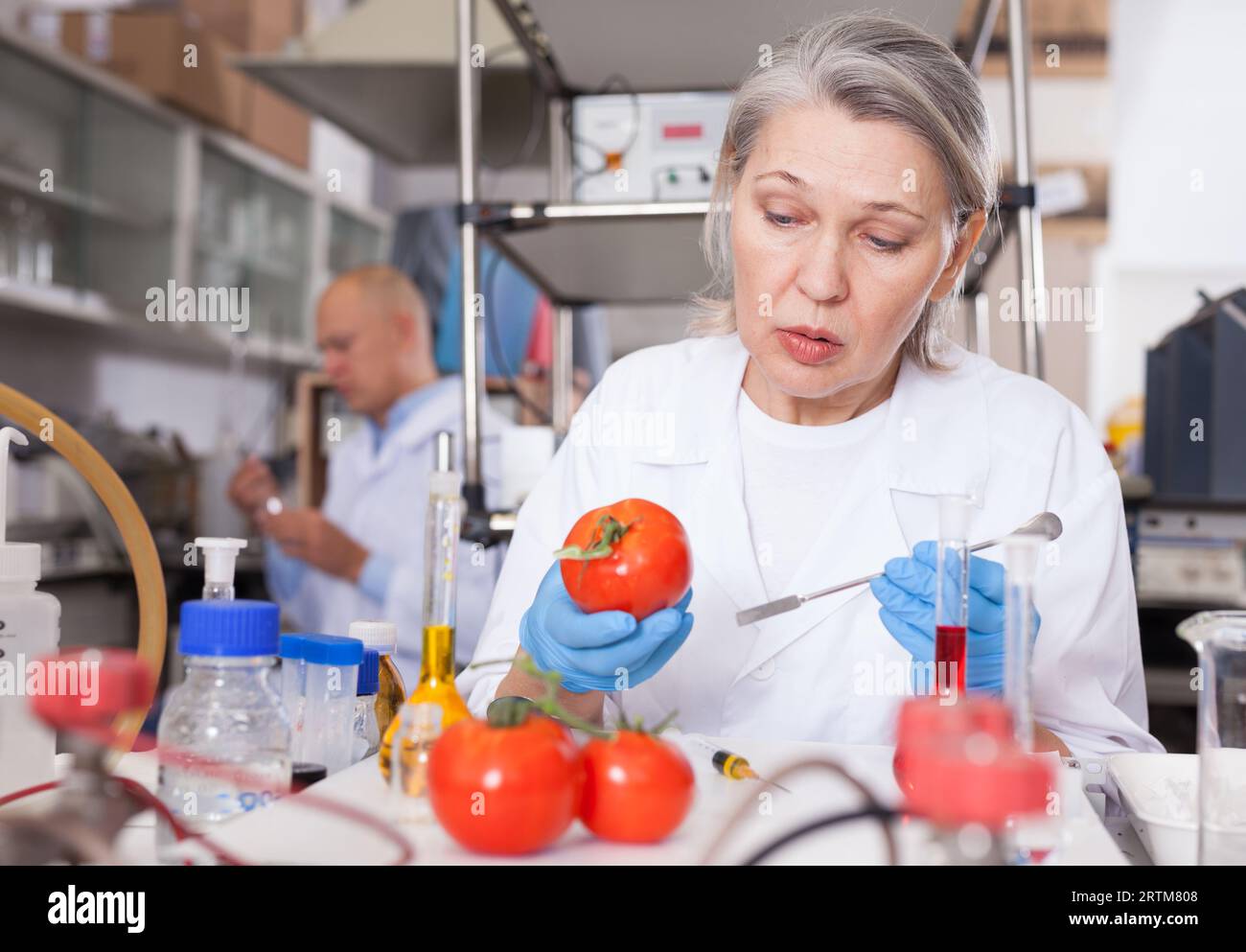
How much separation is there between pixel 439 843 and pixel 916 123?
0.85 meters

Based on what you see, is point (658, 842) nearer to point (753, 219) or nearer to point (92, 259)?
point (753, 219)

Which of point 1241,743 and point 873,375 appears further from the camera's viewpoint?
point 873,375

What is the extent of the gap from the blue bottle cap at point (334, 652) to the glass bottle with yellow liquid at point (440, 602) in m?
0.07

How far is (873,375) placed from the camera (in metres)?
1.23

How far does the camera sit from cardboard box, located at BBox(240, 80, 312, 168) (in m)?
4.30

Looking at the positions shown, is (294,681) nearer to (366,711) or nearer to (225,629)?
(366,711)

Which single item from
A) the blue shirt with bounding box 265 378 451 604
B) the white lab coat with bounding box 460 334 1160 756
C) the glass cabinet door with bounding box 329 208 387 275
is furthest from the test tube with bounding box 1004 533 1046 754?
the glass cabinet door with bounding box 329 208 387 275

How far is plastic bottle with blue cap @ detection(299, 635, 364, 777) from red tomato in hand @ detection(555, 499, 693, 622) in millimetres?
173

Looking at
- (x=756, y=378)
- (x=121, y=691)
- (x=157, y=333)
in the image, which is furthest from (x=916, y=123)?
(x=157, y=333)

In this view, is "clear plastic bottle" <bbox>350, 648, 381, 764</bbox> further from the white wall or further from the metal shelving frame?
the white wall

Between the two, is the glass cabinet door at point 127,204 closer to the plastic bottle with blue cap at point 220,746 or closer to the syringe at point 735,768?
the plastic bottle with blue cap at point 220,746

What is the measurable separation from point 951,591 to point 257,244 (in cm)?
427

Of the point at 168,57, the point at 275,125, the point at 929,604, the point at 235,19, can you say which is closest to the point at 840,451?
the point at 929,604

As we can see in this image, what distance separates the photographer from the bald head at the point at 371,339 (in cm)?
277
